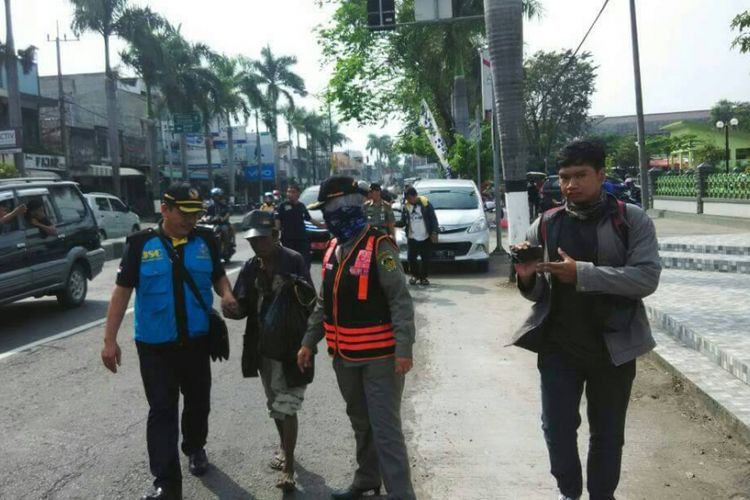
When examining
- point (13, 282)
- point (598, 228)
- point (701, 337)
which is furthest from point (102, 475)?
point (13, 282)

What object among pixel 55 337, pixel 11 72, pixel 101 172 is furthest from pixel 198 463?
pixel 101 172

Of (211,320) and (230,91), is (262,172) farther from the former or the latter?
(211,320)

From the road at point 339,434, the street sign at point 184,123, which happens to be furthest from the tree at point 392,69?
the road at point 339,434

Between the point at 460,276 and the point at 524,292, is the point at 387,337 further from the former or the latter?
the point at 460,276

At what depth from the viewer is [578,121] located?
168ft

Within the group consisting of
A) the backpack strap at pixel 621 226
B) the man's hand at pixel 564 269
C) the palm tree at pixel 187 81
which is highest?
the palm tree at pixel 187 81

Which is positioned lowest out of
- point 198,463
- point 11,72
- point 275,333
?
point 198,463

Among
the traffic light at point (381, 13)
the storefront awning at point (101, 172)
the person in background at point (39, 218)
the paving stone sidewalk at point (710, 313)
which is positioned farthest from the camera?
the storefront awning at point (101, 172)

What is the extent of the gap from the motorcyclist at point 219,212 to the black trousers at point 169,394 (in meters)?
11.4

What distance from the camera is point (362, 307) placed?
3531mm

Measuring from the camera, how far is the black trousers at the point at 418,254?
1153 centimetres

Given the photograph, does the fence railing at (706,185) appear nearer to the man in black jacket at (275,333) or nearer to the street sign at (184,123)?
the man in black jacket at (275,333)

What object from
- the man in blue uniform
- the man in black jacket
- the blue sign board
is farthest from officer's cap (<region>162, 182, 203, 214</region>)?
the blue sign board

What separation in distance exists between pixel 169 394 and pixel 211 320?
47 centimetres
